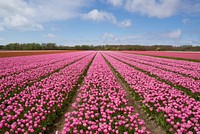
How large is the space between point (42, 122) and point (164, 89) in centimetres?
550

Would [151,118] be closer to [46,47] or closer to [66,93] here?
[66,93]

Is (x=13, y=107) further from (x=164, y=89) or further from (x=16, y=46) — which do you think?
(x=16, y=46)

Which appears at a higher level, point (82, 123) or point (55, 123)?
point (82, 123)

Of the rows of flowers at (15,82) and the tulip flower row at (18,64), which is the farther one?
the tulip flower row at (18,64)

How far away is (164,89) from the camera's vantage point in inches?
327

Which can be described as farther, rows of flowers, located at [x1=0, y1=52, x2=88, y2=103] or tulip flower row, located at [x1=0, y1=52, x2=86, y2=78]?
tulip flower row, located at [x1=0, y1=52, x2=86, y2=78]

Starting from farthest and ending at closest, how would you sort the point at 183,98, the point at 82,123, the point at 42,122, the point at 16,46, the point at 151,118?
the point at 16,46
the point at 183,98
the point at 151,118
the point at 42,122
the point at 82,123

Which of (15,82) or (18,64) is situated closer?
(15,82)

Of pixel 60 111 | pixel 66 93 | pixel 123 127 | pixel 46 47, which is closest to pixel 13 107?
pixel 60 111

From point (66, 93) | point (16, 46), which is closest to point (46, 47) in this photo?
point (16, 46)

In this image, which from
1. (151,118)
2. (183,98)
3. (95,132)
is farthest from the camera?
(183,98)

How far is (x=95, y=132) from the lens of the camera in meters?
4.38

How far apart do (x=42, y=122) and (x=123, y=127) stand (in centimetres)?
216

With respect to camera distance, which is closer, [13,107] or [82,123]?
[82,123]
